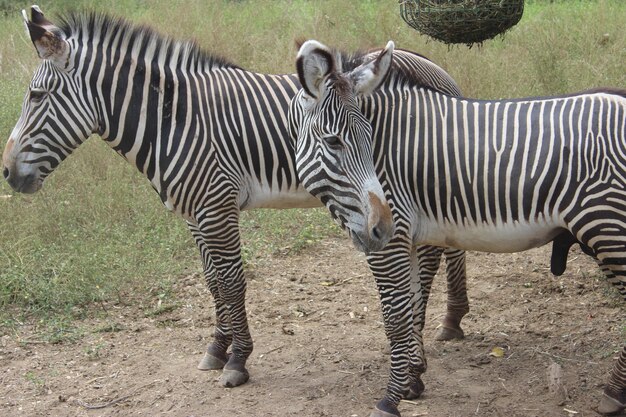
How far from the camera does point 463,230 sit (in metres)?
4.53

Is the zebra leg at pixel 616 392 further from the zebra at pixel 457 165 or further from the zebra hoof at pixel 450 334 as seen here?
the zebra hoof at pixel 450 334

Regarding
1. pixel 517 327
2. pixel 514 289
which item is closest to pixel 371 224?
pixel 517 327

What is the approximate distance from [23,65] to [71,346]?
6.83 m

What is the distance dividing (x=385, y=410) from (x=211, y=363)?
1636mm

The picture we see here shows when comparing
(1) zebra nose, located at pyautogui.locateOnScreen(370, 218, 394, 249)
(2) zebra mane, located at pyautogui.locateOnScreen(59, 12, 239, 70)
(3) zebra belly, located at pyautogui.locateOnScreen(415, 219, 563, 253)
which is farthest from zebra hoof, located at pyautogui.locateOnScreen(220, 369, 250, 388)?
(2) zebra mane, located at pyautogui.locateOnScreen(59, 12, 239, 70)

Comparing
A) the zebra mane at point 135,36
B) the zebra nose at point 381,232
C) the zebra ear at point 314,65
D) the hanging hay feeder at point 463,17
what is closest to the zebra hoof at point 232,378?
the zebra nose at point 381,232

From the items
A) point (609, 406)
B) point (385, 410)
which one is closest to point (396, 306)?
point (385, 410)

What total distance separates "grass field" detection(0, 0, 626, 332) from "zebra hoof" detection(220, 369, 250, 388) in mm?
1676

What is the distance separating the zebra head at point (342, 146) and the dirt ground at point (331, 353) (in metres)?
1.64

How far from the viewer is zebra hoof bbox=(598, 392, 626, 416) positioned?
4.74 metres

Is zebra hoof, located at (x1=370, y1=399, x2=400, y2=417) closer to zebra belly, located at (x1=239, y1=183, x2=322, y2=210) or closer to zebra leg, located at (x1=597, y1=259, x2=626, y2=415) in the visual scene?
zebra leg, located at (x1=597, y1=259, x2=626, y2=415)

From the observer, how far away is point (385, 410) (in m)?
4.74

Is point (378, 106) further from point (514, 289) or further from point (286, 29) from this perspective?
point (286, 29)

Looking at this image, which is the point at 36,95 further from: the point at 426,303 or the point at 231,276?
the point at 426,303
